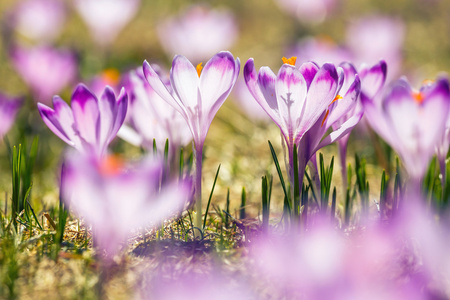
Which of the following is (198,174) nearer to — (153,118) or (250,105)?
(153,118)

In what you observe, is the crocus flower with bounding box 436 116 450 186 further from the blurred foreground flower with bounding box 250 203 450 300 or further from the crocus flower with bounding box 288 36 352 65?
the crocus flower with bounding box 288 36 352 65

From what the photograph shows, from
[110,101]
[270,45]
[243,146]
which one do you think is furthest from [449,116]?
[270,45]

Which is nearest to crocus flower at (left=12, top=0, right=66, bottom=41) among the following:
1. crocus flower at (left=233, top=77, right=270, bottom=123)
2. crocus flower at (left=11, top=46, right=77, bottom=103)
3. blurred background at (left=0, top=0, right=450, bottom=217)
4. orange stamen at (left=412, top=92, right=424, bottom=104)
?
blurred background at (left=0, top=0, right=450, bottom=217)

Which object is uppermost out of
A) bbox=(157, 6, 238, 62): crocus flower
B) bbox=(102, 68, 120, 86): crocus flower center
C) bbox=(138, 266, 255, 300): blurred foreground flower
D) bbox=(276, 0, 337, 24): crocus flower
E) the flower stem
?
bbox=(276, 0, 337, 24): crocus flower

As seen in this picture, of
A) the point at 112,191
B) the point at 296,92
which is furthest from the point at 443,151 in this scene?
the point at 112,191

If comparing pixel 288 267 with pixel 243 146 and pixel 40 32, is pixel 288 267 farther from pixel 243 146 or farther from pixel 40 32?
pixel 40 32

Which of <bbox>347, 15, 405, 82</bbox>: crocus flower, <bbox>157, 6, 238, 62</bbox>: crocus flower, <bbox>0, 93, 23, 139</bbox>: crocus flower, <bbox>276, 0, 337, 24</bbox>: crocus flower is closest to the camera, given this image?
<bbox>0, 93, 23, 139</bbox>: crocus flower

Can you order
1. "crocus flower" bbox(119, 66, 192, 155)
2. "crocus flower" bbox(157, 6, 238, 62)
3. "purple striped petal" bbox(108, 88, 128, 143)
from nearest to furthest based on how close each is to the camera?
1. "purple striped petal" bbox(108, 88, 128, 143)
2. "crocus flower" bbox(119, 66, 192, 155)
3. "crocus flower" bbox(157, 6, 238, 62)
